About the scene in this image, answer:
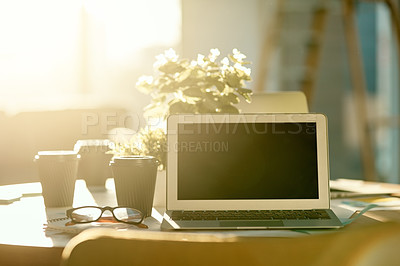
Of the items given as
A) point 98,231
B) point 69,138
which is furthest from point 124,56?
point 98,231

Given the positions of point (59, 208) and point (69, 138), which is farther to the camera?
point (69, 138)

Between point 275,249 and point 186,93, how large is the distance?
3.47 feet

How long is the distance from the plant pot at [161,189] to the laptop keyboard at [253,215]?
0.70 ft

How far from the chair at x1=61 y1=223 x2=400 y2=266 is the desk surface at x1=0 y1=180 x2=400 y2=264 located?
1.05 feet

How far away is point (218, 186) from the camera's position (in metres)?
1.32

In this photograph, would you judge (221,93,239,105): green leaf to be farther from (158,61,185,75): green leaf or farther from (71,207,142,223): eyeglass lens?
(71,207,142,223): eyeglass lens

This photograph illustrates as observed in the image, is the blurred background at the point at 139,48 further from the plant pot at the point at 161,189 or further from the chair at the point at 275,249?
the chair at the point at 275,249

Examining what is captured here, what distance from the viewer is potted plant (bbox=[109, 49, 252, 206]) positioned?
150 cm

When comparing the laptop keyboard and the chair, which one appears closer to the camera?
the chair

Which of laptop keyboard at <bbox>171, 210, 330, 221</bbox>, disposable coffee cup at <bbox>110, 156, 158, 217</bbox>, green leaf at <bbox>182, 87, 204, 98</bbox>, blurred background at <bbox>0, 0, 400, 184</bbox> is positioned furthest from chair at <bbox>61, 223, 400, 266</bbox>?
blurred background at <bbox>0, 0, 400, 184</bbox>

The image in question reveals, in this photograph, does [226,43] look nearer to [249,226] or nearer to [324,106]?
[324,106]

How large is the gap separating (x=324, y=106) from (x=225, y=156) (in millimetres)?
3950

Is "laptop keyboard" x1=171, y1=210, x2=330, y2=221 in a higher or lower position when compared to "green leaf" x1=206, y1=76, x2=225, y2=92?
lower

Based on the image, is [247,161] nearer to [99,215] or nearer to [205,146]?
[205,146]
